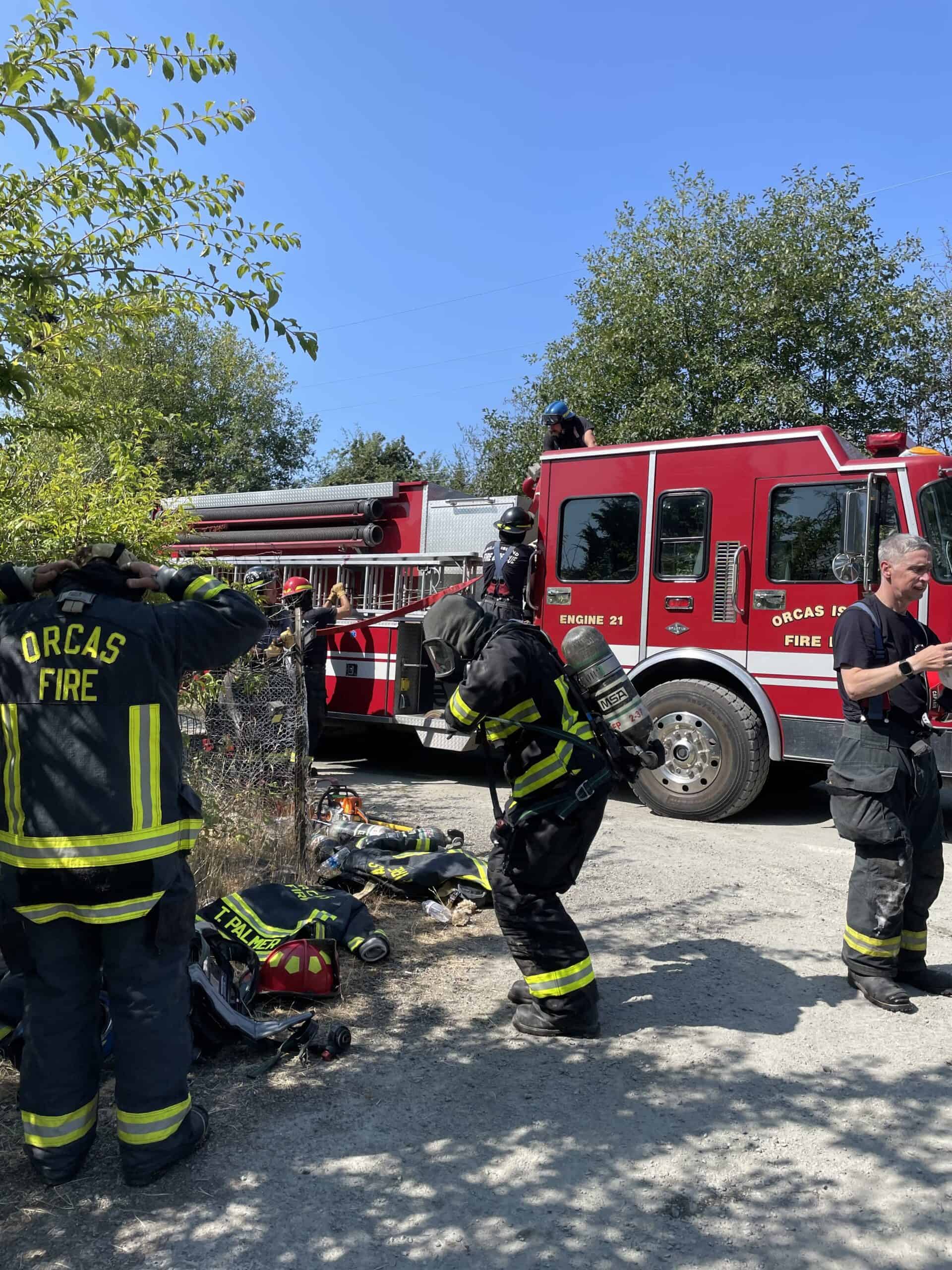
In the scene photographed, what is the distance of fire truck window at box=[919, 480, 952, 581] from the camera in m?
6.18

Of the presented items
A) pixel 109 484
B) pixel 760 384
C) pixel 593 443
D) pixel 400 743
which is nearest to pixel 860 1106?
pixel 109 484

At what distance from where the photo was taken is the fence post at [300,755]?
4.97 meters

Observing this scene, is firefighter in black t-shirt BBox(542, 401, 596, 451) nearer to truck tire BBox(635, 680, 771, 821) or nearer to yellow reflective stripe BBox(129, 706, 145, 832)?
truck tire BBox(635, 680, 771, 821)

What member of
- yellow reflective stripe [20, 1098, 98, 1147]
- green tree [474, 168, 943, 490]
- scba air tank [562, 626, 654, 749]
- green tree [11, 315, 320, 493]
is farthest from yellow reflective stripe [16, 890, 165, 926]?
green tree [11, 315, 320, 493]

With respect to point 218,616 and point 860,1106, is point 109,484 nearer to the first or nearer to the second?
point 218,616

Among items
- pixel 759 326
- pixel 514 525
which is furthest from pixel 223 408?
pixel 514 525

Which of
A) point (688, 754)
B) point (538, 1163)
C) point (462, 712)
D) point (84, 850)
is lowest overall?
point (538, 1163)

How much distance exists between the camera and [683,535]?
7195 mm

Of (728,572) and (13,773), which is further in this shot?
(728,572)

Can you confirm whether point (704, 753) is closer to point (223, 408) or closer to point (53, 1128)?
point (53, 1128)

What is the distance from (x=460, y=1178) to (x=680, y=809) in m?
4.78

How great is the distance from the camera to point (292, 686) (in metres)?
5.18

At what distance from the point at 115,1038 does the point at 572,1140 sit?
136 cm

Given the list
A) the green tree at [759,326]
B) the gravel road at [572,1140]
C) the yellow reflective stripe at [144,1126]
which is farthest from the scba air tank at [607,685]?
the green tree at [759,326]
